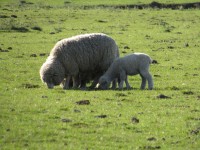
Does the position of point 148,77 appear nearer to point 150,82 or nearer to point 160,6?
point 150,82

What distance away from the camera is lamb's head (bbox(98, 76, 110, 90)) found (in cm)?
2252

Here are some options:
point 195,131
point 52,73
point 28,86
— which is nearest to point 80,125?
point 195,131

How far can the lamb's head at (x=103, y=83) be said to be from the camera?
73.9ft

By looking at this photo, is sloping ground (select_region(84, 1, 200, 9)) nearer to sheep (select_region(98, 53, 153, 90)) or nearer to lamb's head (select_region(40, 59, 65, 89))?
sheep (select_region(98, 53, 153, 90))

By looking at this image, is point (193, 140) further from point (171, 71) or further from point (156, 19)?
point (156, 19)

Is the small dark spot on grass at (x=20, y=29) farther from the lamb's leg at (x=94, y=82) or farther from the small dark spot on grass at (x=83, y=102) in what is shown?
the small dark spot on grass at (x=83, y=102)

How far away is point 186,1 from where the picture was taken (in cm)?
7519

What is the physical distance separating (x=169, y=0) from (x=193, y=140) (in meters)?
63.0

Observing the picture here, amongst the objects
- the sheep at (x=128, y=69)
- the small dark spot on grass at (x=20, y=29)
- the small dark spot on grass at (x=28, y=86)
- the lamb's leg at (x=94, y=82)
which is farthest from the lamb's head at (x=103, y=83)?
the small dark spot on grass at (x=20, y=29)

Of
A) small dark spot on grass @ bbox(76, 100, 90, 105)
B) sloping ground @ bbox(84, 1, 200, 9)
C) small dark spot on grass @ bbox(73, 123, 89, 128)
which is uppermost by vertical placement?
small dark spot on grass @ bbox(73, 123, 89, 128)

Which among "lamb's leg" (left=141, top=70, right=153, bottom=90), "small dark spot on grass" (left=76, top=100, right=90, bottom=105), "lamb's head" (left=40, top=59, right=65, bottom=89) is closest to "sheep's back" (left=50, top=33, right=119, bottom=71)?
"lamb's head" (left=40, top=59, right=65, bottom=89)

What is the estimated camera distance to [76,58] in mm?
22859

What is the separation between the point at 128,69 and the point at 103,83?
3.94 feet

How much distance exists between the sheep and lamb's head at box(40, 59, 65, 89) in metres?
1.69
